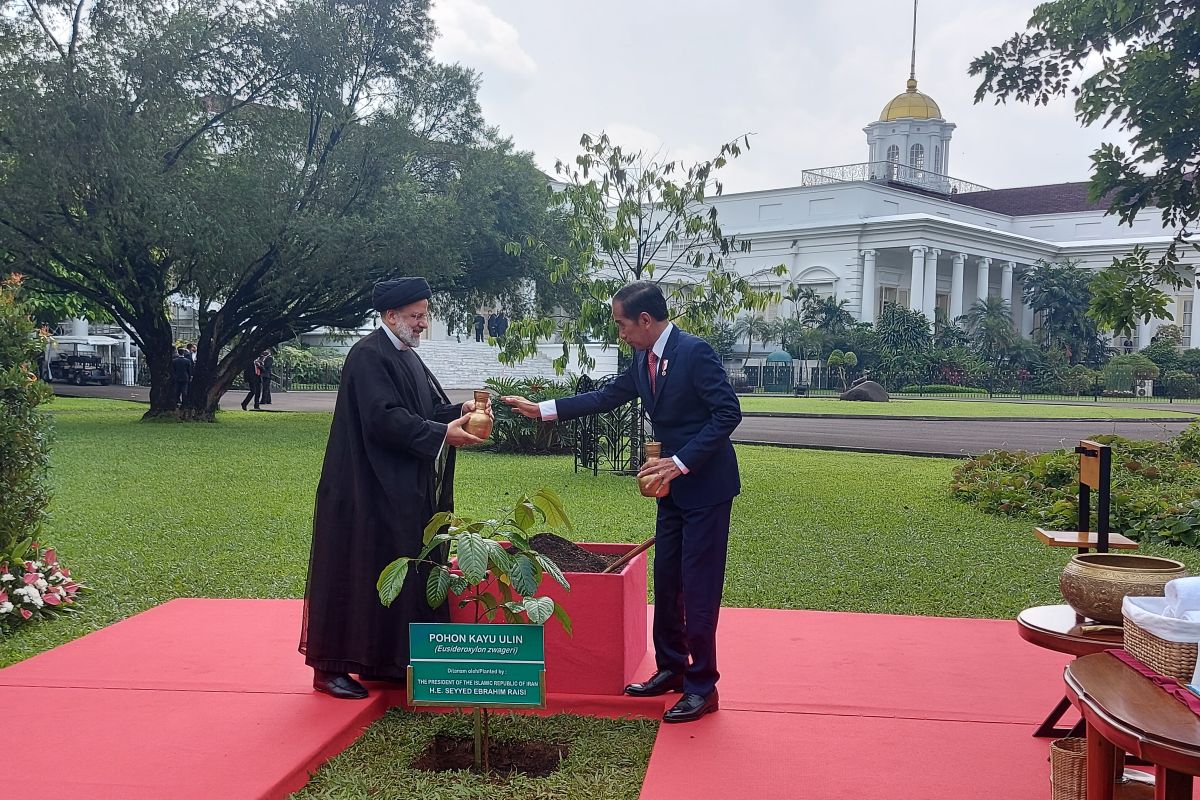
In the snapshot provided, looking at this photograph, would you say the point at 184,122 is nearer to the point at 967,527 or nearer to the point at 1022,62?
the point at 1022,62

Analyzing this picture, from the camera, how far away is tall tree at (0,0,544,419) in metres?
17.9

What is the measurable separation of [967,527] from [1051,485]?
6.22ft

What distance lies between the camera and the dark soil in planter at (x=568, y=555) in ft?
15.8

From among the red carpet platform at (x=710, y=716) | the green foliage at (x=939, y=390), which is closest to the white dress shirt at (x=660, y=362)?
the red carpet platform at (x=710, y=716)

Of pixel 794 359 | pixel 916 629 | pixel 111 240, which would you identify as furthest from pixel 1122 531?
pixel 794 359

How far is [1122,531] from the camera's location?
9.12 metres

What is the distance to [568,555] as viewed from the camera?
489 centimetres

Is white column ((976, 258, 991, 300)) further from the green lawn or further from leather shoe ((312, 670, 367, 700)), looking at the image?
leather shoe ((312, 670, 367, 700))

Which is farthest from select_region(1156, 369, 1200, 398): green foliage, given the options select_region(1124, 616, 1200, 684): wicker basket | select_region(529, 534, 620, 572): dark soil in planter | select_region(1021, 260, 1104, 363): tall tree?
select_region(1124, 616, 1200, 684): wicker basket

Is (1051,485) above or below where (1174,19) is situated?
below

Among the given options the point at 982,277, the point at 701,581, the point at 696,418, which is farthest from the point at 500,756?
the point at 982,277

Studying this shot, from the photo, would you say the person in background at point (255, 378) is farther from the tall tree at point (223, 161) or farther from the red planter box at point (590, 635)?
the red planter box at point (590, 635)

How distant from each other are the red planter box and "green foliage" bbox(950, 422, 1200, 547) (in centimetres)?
569

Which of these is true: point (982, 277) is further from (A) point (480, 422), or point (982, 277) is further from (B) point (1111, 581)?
(B) point (1111, 581)
